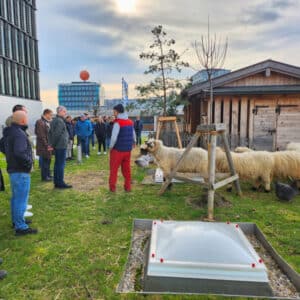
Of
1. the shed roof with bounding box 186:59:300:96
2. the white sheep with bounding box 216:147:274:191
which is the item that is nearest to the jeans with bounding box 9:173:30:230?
the white sheep with bounding box 216:147:274:191

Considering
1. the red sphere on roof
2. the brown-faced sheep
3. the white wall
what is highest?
the red sphere on roof

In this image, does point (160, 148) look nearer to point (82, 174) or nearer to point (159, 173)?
point (159, 173)

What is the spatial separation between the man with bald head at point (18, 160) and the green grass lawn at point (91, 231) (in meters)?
0.65

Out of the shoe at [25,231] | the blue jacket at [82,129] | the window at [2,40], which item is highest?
the window at [2,40]

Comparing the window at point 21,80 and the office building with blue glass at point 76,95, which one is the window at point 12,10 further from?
the office building with blue glass at point 76,95

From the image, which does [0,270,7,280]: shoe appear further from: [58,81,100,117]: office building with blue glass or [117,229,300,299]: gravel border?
[58,81,100,117]: office building with blue glass

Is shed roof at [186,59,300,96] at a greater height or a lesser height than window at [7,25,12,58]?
lesser

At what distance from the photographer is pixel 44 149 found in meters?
8.16

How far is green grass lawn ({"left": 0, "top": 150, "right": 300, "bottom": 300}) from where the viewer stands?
342 cm

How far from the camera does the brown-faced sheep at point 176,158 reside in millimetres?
7609

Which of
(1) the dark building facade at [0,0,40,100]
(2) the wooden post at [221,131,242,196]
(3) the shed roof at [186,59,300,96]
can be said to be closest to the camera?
(2) the wooden post at [221,131,242,196]

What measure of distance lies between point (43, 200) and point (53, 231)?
2.00 meters

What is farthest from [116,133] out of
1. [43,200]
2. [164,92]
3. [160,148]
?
[164,92]

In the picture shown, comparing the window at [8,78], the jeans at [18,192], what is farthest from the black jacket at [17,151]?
the window at [8,78]
